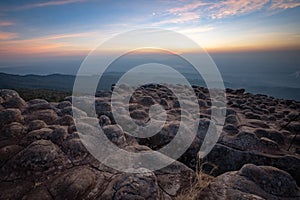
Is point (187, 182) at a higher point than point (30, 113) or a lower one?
lower

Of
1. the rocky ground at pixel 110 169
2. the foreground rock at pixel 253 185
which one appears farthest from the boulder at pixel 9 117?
the foreground rock at pixel 253 185

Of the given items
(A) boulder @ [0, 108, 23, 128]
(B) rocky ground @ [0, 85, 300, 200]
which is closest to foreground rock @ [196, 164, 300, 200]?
(B) rocky ground @ [0, 85, 300, 200]

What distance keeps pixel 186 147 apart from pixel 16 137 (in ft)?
27.2

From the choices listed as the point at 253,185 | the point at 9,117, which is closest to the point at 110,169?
the point at 253,185

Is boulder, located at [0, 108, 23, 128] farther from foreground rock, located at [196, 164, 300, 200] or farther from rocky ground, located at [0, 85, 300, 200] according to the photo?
foreground rock, located at [196, 164, 300, 200]

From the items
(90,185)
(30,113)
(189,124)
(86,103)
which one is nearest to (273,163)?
(189,124)

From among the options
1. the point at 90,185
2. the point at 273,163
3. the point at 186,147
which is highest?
the point at 90,185

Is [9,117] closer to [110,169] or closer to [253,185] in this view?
[110,169]

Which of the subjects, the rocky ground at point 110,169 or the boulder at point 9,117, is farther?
the boulder at point 9,117

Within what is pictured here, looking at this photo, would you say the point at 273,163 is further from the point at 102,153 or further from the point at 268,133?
the point at 102,153

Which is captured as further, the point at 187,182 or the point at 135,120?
the point at 135,120

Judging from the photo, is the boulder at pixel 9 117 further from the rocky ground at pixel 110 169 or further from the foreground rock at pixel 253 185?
the foreground rock at pixel 253 185

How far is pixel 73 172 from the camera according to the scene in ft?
23.8

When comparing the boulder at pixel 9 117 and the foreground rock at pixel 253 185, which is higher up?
the boulder at pixel 9 117
